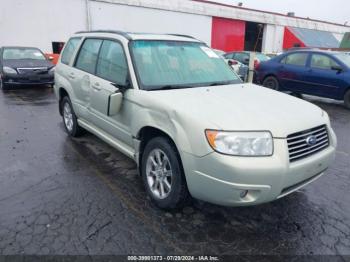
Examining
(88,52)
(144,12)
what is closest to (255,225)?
(88,52)

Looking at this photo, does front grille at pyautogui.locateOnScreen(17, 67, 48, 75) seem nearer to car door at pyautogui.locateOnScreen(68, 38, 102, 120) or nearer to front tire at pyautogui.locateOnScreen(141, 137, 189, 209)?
car door at pyautogui.locateOnScreen(68, 38, 102, 120)

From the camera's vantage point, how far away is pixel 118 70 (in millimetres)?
3873

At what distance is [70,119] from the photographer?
556cm

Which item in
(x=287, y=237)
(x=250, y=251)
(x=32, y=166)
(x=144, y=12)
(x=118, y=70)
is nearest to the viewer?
(x=250, y=251)

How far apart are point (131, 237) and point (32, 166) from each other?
223 cm

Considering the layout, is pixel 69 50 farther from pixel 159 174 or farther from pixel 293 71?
pixel 293 71

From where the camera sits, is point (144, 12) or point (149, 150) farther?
point (144, 12)

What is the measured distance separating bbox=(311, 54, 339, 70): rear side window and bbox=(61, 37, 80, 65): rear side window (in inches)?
265

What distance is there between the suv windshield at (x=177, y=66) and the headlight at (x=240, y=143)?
112 cm

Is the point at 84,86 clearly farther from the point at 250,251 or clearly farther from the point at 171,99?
the point at 250,251

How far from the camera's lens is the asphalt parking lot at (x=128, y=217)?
2.74 metres

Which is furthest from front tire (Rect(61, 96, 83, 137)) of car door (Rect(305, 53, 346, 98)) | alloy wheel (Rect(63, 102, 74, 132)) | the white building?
the white building

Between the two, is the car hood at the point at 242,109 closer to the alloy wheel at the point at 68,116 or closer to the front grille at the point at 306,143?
the front grille at the point at 306,143

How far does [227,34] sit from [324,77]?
717 inches
